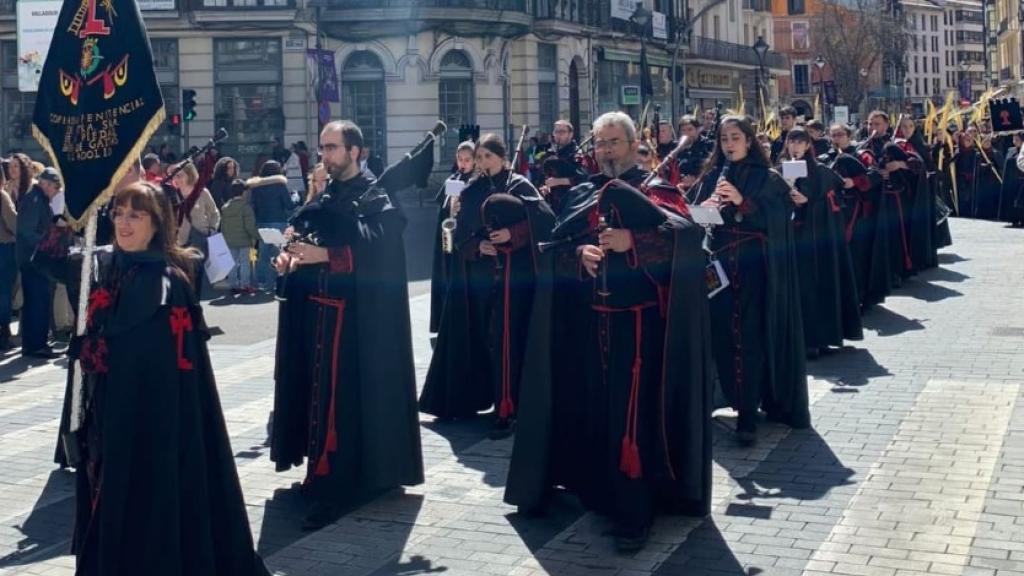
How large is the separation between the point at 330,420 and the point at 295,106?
31.8 metres

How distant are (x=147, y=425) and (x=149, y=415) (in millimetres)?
39

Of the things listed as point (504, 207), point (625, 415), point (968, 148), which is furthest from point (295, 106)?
point (625, 415)

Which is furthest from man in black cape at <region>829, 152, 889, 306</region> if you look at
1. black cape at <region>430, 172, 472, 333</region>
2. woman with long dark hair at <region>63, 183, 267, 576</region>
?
woman with long dark hair at <region>63, 183, 267, 576</region>

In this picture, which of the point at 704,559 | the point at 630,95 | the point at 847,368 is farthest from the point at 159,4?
the point at 704,559

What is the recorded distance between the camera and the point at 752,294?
358 inches

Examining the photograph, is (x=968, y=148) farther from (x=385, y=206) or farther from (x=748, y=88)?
(x=748, y=88)

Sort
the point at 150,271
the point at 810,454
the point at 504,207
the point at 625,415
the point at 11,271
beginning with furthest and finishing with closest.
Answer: the point at 11,271
the point at 504,207
the point at 810,454
the point at 625,415
the point at 150,271

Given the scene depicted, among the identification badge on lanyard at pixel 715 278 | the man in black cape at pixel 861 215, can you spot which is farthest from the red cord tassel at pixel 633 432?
the man in black cape at pixel 861 215

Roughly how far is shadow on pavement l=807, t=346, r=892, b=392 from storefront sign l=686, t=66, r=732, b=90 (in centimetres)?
4964

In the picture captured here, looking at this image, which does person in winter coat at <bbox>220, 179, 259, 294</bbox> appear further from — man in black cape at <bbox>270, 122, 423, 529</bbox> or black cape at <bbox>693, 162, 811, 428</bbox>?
man in black cape at <bbox>270, 122, 423, 529</bbox>

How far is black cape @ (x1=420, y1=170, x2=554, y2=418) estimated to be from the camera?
390 inches

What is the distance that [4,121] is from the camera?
38281 mm

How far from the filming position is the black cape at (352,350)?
7555 millimetres

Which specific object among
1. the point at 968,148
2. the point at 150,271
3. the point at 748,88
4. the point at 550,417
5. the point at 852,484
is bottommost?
the point at 852,484
